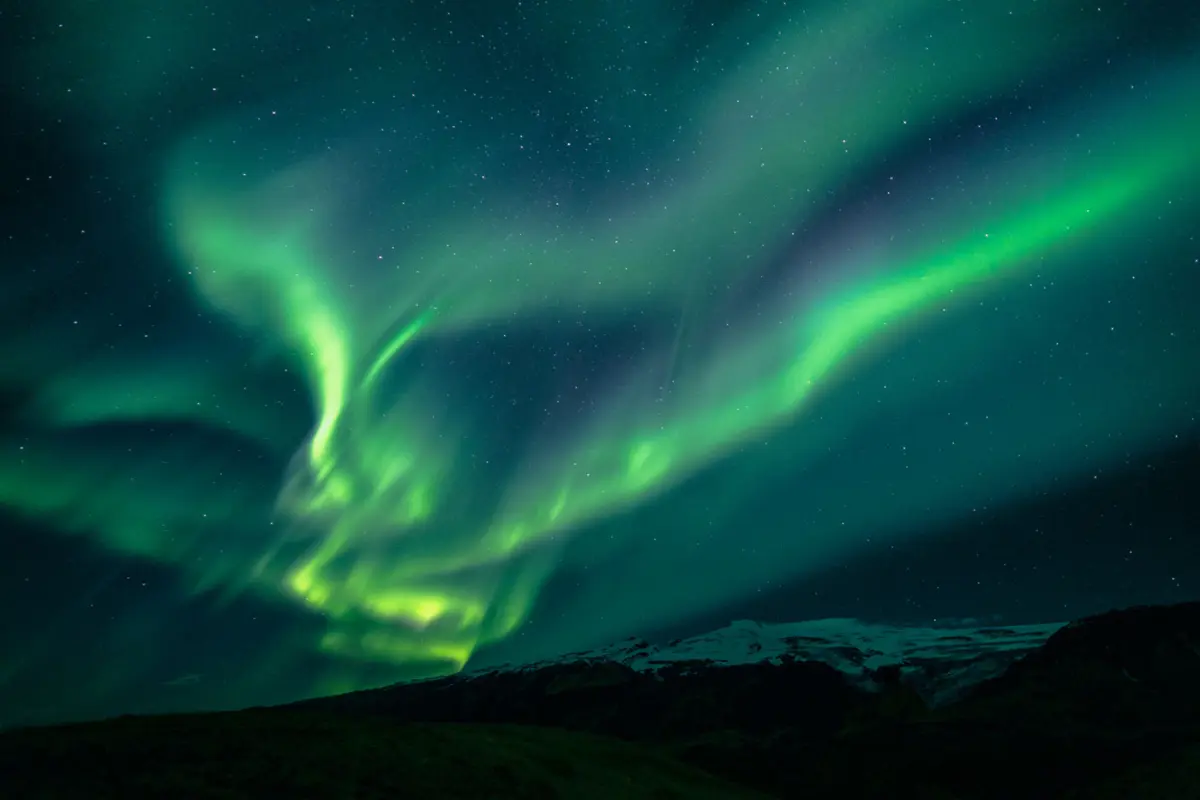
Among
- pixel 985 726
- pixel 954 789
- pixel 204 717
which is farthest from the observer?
pixel 985 726

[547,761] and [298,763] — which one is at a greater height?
[298,763]

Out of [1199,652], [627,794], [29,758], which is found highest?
[29,758]

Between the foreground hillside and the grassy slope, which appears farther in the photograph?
the foreground hillside

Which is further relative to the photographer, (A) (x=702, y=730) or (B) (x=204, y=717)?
(A) (x=702, y=730)

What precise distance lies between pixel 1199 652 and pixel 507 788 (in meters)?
223

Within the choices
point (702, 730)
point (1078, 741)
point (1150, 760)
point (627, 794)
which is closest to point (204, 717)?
point (627, 794)

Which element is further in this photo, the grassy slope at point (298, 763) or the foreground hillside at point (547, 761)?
the foreground hillside at point (547, 761)

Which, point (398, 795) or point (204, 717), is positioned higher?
point (204, 717)

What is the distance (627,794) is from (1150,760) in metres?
72.7

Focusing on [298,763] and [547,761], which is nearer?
[298,763]

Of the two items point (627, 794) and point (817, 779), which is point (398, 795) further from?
point (817, 779)

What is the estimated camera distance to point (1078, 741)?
104 m

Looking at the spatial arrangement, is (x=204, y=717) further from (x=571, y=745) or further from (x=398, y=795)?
(x=571, y=745)

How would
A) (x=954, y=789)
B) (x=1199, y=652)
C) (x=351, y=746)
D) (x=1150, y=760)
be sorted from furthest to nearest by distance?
(x=1199, y=652), (x=954, y=789), (x=1150, y=760), (x=351, y=746)
